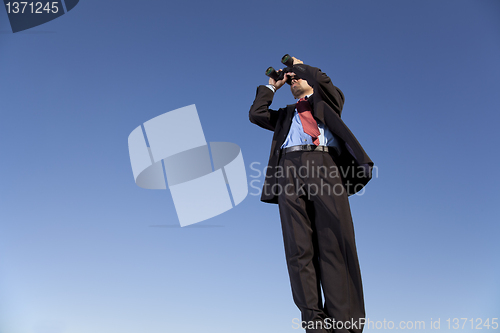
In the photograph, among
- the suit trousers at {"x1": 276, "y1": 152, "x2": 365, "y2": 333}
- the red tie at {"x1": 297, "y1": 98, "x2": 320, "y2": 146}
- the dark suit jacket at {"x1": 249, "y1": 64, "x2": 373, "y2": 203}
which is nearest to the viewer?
the suit trousers at {"x1": 276, "y1": 152, "x2": 365, "y2": 333}

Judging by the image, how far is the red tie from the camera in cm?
287

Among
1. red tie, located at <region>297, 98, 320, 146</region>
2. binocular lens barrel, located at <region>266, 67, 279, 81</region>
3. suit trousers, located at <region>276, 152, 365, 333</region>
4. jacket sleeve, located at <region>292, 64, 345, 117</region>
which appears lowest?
suit trousers, located at <region>276, 152, 365, 333</region>

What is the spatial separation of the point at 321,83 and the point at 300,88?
15.9 inches

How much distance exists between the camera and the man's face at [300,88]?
126 inches

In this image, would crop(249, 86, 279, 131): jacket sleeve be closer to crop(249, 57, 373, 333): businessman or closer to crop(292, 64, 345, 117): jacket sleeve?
crop(249, 57, 373, 333): businessman

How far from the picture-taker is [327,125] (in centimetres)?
287

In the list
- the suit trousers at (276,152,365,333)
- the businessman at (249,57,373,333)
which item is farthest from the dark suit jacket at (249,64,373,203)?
the suit trousers at (276,152,365,333)

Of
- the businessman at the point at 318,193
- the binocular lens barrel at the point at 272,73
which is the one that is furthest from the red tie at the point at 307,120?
the binocular lens barrel at the point at 272,73

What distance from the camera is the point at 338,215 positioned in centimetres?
256

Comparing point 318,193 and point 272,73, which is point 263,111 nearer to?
point 272,73

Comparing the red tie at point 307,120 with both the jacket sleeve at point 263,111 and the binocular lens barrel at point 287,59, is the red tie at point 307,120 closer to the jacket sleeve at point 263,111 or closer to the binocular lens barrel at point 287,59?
the jacket sleeve at point 263,111

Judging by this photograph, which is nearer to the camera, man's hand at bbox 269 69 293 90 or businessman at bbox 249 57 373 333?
businessman at bbox 249 57 373 333

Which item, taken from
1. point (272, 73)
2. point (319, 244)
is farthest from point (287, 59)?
point (319, 244)

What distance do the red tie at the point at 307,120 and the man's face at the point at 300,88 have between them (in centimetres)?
10
